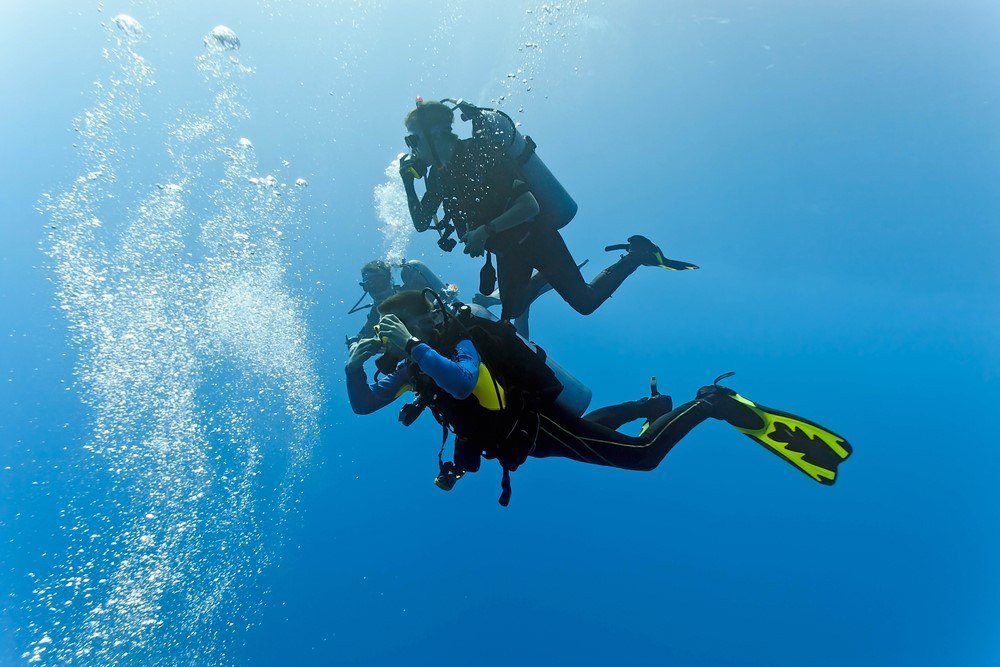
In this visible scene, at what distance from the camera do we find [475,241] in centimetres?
426

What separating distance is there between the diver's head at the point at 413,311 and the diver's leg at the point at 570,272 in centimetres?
167

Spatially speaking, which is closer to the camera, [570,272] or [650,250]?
[570,272]

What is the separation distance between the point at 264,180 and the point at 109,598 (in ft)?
46.5

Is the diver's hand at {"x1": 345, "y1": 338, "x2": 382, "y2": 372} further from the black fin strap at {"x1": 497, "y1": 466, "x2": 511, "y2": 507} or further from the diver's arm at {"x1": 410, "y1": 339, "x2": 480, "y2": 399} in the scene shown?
the black fin strap at {"x1": 497, "y1": 466, "x2": 511, "y2": 507}

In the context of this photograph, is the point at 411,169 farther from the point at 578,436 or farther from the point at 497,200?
the point at 578,436

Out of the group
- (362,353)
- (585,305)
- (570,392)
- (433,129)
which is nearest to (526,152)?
(433,129)

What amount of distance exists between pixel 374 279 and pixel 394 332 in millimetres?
5150

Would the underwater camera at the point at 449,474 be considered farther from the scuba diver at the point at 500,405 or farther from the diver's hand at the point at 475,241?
the diver's hand at the point at 475,241

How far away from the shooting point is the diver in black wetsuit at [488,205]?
166 inches

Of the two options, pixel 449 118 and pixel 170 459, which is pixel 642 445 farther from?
pixel 170 459

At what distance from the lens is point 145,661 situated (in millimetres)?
18359

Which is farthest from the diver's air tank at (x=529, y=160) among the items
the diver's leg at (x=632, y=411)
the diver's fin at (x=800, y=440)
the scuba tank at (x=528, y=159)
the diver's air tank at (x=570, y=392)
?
the diver's fin at (x=800, y=440)

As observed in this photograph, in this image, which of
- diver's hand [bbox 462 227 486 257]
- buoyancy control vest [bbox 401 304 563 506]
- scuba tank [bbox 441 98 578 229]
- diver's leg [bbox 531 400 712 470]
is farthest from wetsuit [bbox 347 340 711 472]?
scuba tank [bbox 441 98 578 229]

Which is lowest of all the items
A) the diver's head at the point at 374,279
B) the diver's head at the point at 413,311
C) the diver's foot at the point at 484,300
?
the diver's head at the point at 413,311
